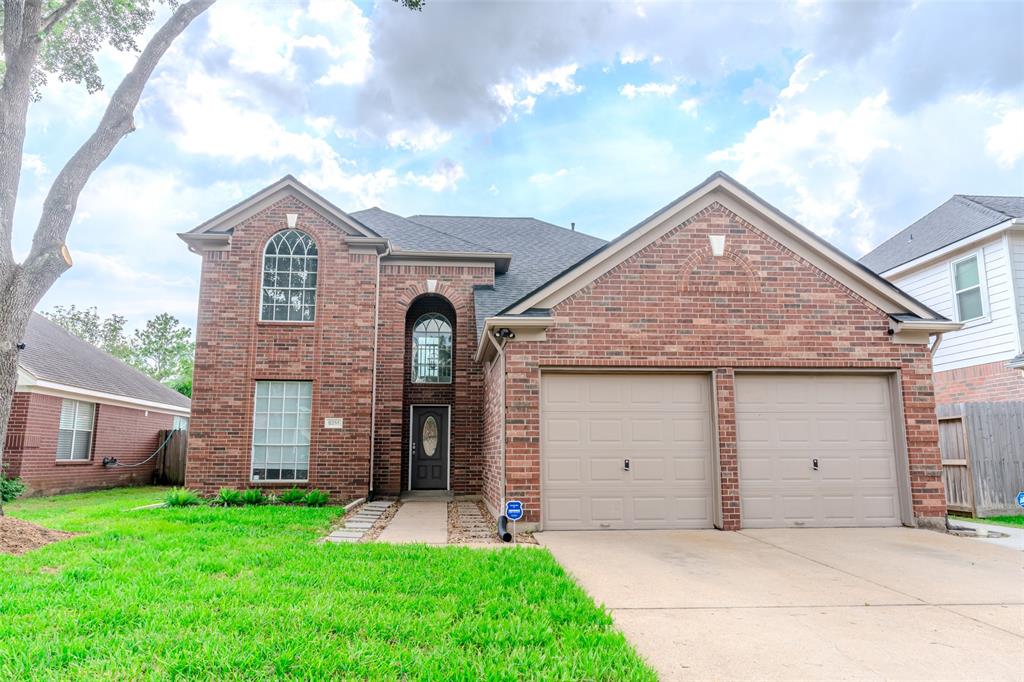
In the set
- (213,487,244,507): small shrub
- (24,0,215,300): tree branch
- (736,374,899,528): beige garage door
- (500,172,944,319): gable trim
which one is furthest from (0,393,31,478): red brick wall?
(736,374,899,528): beige garage door

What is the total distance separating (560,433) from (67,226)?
8.02 metres

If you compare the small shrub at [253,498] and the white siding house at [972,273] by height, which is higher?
the white siding house at [972,273]

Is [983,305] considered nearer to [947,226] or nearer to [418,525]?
[947,226]

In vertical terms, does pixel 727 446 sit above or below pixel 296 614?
above

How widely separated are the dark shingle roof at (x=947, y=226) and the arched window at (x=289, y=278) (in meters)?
15.1

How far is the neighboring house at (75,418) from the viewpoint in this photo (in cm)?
1258

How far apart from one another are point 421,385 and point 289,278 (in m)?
3.85

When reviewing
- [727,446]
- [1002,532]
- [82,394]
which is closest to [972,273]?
[1002,532]

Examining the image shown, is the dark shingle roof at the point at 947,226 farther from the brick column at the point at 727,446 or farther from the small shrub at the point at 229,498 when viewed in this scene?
the small shrub at the point at 229,498

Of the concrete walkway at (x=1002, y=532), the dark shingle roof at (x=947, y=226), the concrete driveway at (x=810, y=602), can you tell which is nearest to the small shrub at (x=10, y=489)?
the concrete driveway at (x=810, y=602)

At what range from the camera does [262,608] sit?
404cm

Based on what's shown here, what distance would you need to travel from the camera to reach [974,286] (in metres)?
12.7

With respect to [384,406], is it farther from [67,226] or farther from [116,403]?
[116,403]

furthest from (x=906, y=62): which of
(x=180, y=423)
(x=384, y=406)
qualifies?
(x=180, y=423)
